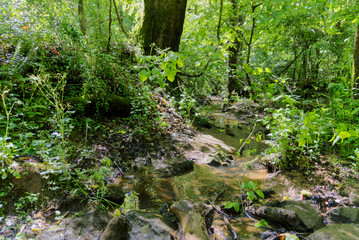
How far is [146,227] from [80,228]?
0.63 metres

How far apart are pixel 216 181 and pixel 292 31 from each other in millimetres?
9180

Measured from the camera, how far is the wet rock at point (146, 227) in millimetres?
2004

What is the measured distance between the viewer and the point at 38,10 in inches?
172

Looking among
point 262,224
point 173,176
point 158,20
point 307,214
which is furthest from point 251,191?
point 158,20

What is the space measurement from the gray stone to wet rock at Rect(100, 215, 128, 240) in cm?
196

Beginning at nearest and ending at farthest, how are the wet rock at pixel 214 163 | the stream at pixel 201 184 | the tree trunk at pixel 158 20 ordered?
the stream at pixel 201 184, the wet rock at pixel 214 163, the tree trunk at pixel 158 20

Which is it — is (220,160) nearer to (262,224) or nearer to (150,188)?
(150,188)

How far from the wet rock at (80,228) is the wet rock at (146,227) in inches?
10.6

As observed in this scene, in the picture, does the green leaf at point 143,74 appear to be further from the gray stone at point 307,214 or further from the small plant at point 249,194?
the gray stone at point 307,214

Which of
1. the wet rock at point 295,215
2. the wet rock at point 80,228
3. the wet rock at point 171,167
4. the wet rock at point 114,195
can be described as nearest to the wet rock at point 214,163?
the wet rock at point 171,167

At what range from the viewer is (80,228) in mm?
1992

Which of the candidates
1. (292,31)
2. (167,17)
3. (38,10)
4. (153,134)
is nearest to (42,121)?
(153,134)

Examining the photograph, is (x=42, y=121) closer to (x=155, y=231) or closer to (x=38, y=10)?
(x=155, y=231)

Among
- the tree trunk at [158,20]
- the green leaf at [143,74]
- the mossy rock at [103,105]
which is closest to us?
the green leaf at [143,74]
